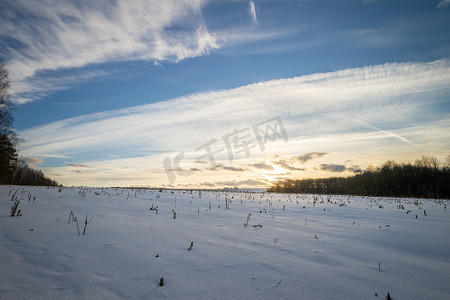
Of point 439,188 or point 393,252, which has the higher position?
point 439,188

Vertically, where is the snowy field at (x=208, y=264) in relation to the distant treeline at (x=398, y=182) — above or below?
below

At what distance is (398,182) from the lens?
55.3 meters

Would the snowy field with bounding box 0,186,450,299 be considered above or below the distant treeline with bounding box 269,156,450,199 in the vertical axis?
below

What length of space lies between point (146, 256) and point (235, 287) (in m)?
1.19

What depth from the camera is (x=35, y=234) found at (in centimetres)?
301

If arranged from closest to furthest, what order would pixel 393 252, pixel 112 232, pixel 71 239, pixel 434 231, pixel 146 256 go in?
pixel 146 256 → pixel 71 239 → pixel 393 252 → pixel 112 232 → pixel 434 231

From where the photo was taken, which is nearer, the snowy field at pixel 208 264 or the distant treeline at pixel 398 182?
the snowy field at pixel 208 264

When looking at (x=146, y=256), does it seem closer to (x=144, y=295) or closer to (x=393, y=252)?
(x=144, y=295)

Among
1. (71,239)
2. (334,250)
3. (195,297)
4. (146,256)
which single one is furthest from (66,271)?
(334,250)

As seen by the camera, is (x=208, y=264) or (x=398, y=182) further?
(x=398, y=182)

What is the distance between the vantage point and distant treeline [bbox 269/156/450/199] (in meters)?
47.1

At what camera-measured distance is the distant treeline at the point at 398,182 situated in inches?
1855

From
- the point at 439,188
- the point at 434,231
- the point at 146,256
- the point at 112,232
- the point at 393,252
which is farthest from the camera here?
the point at 439,188

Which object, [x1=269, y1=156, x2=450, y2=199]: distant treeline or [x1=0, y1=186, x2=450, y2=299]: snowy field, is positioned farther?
[x1=269, y1=156, x2=450, y2=199]: distant treeline
